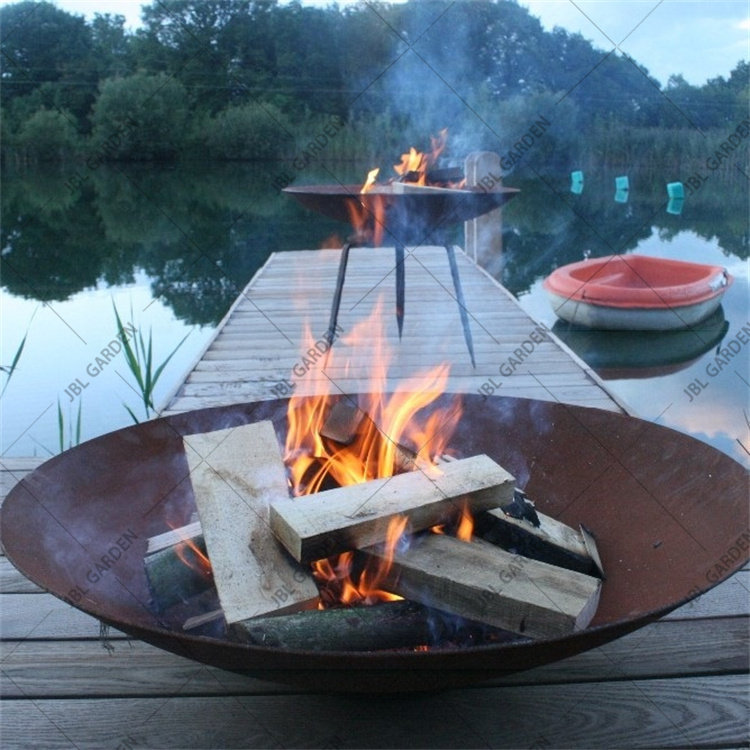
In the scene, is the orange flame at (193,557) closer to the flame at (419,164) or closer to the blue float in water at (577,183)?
the flame at (419,164)

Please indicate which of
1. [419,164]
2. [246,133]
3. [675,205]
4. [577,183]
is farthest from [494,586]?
[246,133]

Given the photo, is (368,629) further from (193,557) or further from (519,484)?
(519,484)

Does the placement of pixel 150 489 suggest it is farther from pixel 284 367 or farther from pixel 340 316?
pixel 340 316

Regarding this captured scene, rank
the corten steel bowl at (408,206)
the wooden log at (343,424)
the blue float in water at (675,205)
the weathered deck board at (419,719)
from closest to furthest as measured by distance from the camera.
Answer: the weathered deck board at (419,719) → the wooden log at (343,424) → the corten steel bowl at (408,206) → the blue float in water at (675,205)

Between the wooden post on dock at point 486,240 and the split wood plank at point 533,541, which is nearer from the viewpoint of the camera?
the split wood plank at point 533,541

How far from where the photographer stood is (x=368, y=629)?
1.41 m

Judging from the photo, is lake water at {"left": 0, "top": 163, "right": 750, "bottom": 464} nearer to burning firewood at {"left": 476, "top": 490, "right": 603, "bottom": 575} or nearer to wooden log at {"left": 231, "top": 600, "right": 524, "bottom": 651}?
burning firewood at {"left": 476, "top": 490, "right": 603, "bottom": 575}

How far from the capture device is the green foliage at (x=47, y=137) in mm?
26781

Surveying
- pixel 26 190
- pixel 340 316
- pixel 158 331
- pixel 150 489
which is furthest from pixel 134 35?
pixel 150 489

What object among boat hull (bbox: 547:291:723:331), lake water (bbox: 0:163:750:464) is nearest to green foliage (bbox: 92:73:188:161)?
lake water (bbox: 0:163:750:464)

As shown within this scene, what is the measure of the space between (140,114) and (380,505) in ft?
91.6

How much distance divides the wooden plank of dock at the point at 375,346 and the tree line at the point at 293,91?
8.08m

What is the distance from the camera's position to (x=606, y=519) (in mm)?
1830

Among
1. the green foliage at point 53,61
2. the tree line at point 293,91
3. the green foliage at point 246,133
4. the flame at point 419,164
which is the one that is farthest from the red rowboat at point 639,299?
the green foliage at point 53,61
